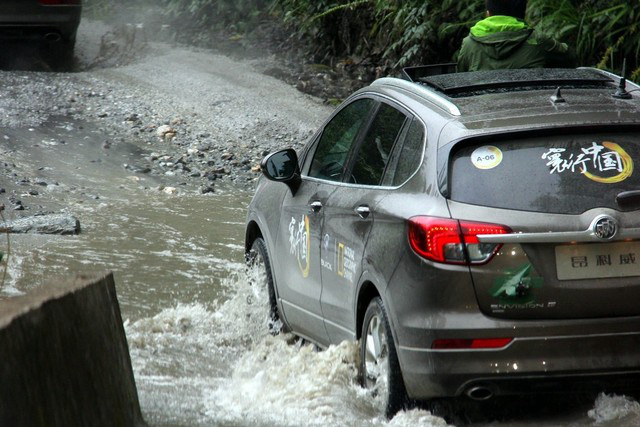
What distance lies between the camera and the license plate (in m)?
4.36

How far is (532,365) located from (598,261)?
0.47 metres

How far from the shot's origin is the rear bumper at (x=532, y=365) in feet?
14.4

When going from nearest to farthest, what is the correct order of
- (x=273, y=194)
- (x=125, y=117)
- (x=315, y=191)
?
(x=315, y=191)
(x=273, y=194)
(x=125, y=117)

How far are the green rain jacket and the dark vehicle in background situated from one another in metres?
9.19

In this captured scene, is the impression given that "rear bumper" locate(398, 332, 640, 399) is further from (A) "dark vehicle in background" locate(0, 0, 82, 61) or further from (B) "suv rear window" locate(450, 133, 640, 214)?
(A) "dark vehicle in background" locate(0, 0, 82, 61)

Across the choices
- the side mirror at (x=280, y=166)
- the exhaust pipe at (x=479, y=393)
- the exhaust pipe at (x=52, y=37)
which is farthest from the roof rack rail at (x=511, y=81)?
the exhaust pipe at (x=52, y=37)

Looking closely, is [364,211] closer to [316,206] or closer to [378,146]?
[378,146]

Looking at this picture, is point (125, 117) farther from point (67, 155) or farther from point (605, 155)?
point (605, 155)

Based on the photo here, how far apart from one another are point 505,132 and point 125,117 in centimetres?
1004

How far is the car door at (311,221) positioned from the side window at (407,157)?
664 mm

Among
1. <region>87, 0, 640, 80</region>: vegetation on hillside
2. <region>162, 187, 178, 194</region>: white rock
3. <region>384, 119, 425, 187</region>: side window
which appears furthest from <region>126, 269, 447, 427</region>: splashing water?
<region>87, 0, 640, 80</region>: vegetation on hillside

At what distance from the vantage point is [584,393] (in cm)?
486

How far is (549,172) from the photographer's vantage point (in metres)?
4.51

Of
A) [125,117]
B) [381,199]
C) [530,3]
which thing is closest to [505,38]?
[381,199]
